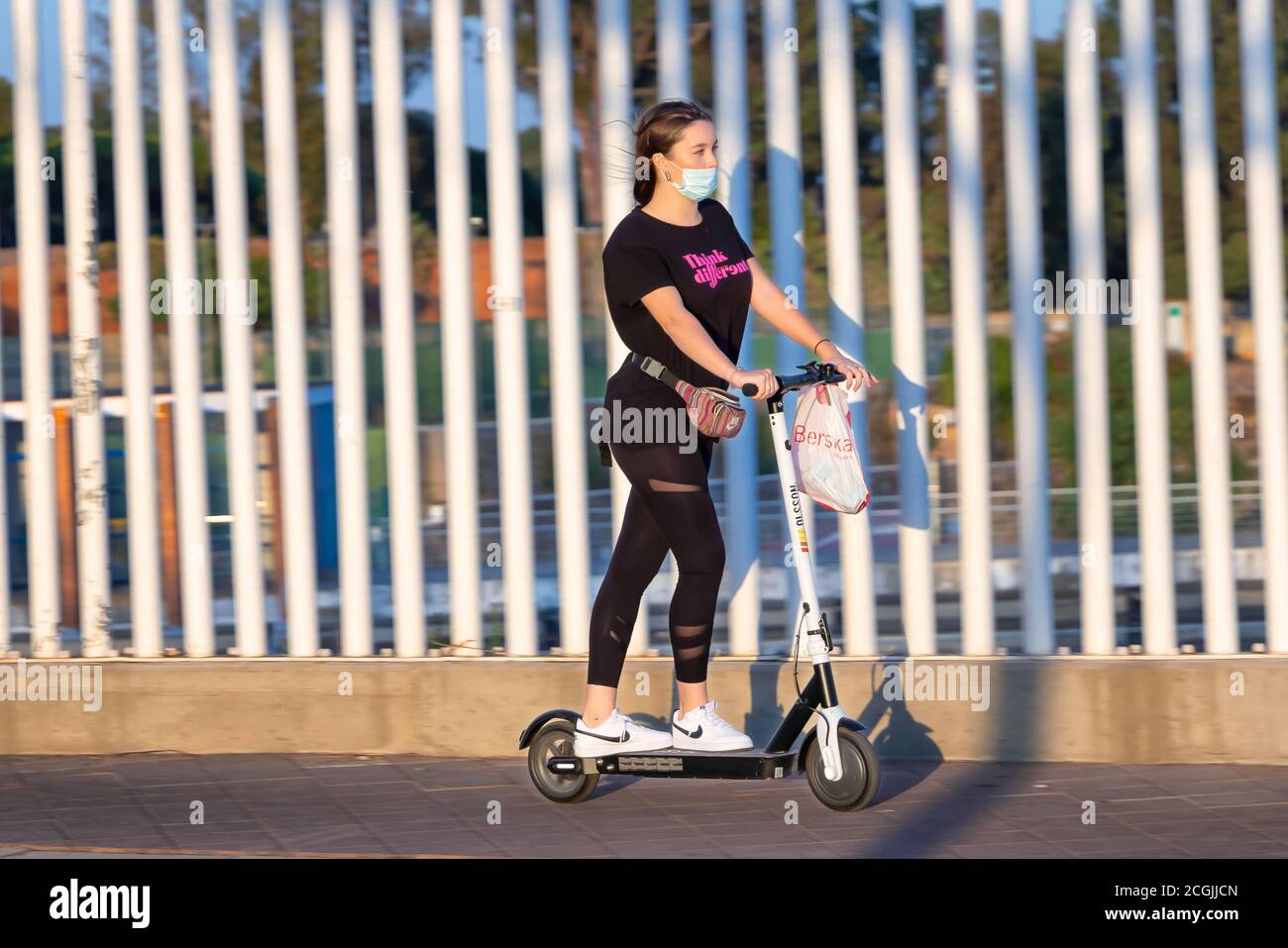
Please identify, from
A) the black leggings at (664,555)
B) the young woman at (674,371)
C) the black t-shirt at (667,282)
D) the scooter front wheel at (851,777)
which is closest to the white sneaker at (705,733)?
the young woman at (674,371)

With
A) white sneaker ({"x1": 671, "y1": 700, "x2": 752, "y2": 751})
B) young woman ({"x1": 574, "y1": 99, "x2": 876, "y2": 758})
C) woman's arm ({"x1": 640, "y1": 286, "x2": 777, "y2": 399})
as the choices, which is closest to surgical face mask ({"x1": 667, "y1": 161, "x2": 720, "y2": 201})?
young woman ({"x1": 574, "y1": 99, "x2": 876, "y2": 758})

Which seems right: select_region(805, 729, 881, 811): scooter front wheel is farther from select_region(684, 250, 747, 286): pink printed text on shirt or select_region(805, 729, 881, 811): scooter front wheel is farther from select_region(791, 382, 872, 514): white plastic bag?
select_region(684, 250, 747, 286): pink printed text on shirt

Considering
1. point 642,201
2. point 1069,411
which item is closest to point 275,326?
point 642,201

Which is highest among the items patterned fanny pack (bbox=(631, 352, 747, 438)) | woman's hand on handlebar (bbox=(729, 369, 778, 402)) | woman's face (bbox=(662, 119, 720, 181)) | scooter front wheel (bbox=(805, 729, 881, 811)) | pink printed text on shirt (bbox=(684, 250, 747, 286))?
woman's face (bbox=(662, 119, 720, 181))

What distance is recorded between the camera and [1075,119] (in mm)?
6234

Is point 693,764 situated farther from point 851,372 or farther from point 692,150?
point 692,150

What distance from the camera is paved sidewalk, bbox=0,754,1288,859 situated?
5.22m

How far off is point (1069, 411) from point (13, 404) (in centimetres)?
361

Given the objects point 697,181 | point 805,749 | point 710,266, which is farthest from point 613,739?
point 697,181

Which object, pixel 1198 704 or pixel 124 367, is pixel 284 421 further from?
pixel 1198 704

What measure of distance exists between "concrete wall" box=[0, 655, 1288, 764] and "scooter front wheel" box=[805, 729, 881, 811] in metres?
0.84

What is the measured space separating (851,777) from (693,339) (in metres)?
1.30

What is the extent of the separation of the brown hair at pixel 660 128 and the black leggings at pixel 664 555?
0.78 meters
